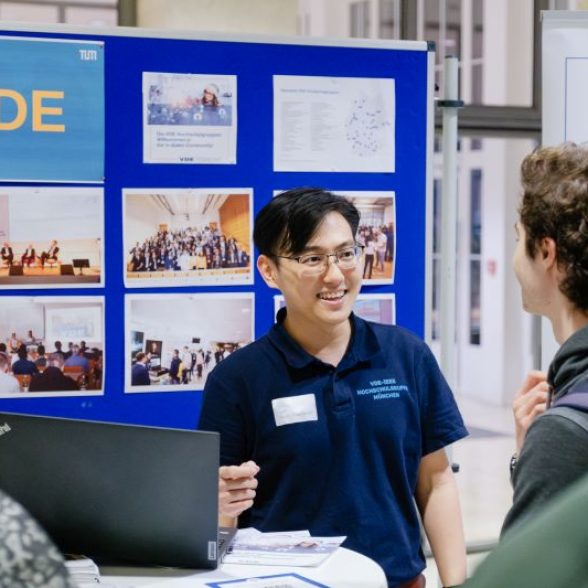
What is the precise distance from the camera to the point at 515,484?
1163 millimetres

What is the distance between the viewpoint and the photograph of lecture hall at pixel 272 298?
1.49 meters

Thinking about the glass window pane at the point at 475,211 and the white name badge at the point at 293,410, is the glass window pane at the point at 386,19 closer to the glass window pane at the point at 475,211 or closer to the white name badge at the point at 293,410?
the glass window pane at the point at 475,211

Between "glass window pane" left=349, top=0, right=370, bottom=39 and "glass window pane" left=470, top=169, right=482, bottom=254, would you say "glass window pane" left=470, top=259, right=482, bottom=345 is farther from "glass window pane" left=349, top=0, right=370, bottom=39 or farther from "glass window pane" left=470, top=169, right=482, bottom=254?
"glass window pane" left=349, top=0, right=370, bottom=39

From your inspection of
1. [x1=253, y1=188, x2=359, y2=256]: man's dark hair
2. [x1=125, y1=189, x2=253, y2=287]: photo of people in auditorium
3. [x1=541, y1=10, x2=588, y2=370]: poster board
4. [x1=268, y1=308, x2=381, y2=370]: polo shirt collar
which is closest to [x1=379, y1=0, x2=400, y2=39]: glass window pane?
[x1=541, y1=10, x2=588, y2=370]: poster board

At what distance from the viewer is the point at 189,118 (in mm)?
2928

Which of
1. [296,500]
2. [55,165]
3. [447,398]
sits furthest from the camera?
[55,165]

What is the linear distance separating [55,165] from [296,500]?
1.32 metres

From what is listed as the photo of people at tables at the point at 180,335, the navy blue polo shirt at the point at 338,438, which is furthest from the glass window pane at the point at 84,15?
the navy blue polo shirt at the point at 338,438

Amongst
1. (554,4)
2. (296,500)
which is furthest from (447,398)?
(554,4)

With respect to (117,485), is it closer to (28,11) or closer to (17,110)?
(17,110)

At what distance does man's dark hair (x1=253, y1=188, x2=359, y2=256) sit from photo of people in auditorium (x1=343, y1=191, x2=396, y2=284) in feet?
2.66

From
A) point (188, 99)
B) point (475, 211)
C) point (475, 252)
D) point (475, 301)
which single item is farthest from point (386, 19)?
point (188, 99)

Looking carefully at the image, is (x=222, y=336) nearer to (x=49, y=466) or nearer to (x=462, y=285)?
(x=49, y=466)

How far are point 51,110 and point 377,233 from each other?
43.2 inches
